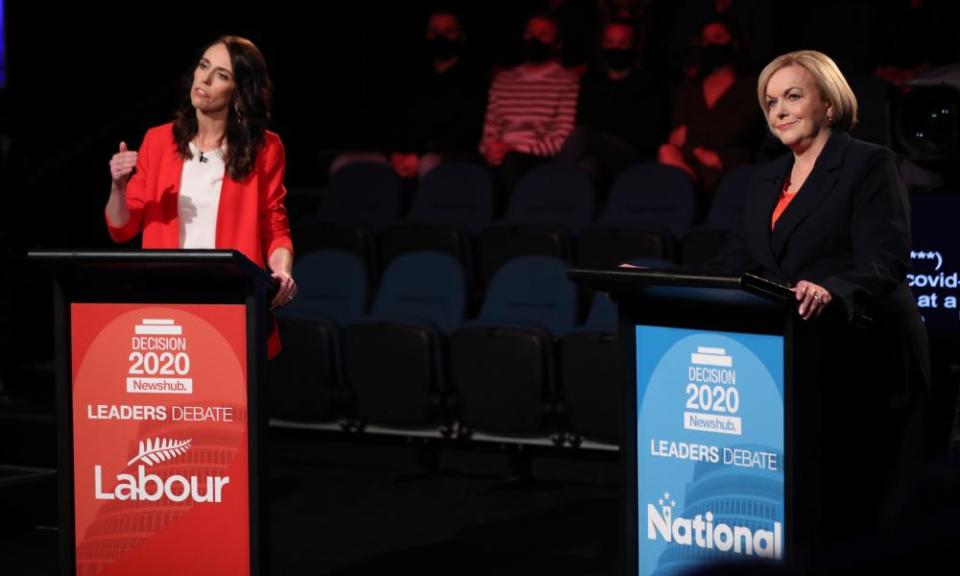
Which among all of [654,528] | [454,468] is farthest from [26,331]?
[654,528]

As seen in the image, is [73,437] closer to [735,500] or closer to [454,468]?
[735,500]

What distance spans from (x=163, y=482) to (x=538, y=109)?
167 inches

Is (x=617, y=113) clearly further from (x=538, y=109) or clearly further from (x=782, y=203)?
(x=782, y=203)

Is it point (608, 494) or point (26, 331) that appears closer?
point (608, 494)

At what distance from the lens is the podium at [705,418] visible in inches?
110

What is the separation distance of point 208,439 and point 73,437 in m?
0.30

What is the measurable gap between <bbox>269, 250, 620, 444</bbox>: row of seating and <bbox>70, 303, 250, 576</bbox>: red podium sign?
7.85 feet

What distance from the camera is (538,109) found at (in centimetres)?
720

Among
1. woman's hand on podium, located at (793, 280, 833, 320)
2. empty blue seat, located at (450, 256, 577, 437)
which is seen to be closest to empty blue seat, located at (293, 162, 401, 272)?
empty blue seat, located at (450, 256, 577, 437)

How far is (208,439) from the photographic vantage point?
3250 millimetres

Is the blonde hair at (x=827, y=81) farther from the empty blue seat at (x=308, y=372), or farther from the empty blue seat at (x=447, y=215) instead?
the empty blue seat at (x=447, y=215)

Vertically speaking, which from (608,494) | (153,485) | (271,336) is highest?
(271,336)

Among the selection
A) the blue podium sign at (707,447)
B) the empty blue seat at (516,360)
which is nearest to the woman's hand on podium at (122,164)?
the blue podium sign at (707,447)

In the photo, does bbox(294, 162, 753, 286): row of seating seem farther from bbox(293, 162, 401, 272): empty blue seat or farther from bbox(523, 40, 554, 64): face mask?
bbox(523, 40, 554, 64): face mask
